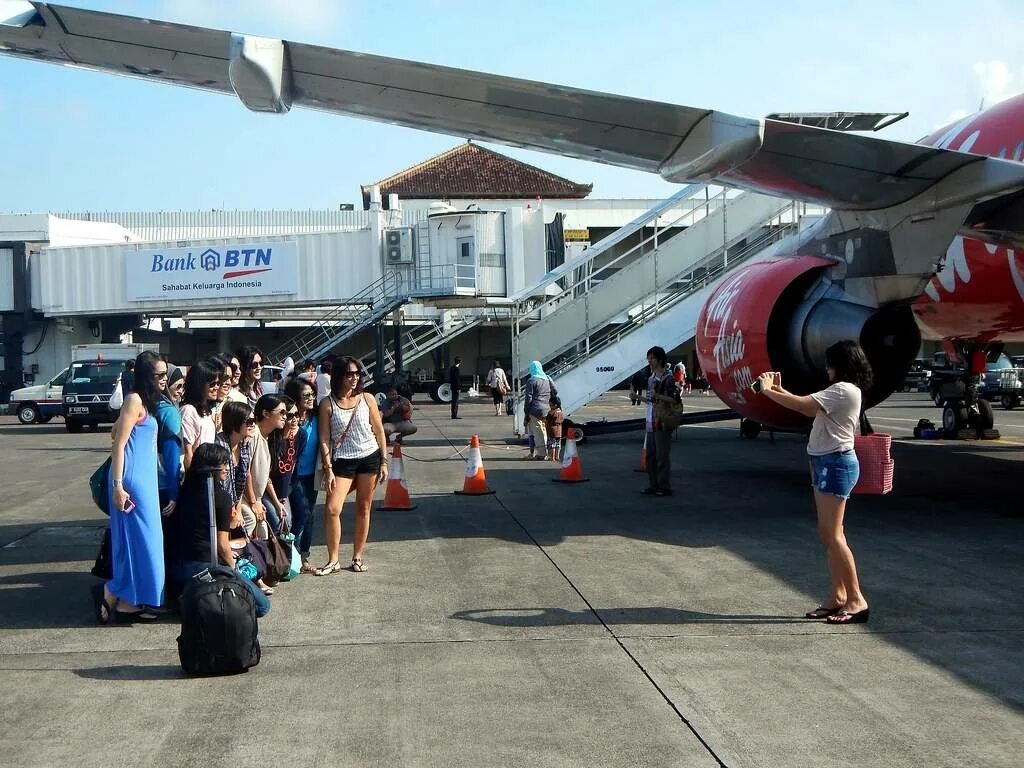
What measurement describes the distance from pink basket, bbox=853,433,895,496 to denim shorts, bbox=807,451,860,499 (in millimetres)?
378

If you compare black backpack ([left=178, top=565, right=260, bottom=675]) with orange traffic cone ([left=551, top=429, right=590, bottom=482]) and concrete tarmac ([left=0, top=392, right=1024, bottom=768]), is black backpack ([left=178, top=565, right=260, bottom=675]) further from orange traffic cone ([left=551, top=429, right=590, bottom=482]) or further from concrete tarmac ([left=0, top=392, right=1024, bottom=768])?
orange traffic cone ([left=551, top=429, right=590, bottom=482])

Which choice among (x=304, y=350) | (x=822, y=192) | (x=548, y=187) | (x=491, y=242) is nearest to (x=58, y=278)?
(x=304, y=350)

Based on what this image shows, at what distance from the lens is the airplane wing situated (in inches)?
309

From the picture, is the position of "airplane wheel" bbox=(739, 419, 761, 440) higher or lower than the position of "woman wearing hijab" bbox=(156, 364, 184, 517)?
lower

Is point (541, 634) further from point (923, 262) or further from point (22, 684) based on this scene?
point (923, 262)

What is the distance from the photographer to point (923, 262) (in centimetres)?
1004

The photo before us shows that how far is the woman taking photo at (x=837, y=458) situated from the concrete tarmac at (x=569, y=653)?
0.75ft

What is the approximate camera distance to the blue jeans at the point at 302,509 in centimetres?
920

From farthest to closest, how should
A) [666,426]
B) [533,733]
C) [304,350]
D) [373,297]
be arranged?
[304,350]
[373,297]
[666,426]
[533,733]

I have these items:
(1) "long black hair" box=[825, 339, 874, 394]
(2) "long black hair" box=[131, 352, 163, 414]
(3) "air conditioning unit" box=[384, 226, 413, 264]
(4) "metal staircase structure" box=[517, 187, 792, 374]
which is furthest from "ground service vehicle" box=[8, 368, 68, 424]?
(1) "long black hair" box=[825, 339, 874, 394]

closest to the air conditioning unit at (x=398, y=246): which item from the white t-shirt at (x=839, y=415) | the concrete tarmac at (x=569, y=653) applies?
the concrete tarmac at (x=569, y=653)

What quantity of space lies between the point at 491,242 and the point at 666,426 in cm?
2828

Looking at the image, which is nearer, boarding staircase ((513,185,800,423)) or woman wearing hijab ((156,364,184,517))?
woman wearing hijab ((156,364,184,517))

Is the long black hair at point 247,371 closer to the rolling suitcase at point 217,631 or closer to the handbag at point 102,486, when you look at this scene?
the handbag at point 102,486
